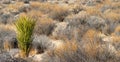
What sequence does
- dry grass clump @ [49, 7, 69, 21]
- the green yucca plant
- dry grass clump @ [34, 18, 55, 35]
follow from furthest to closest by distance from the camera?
dry grass clump @ [49, 7, 69, 21]
dry grass clump @ [34, 18, 55, 35]
the green yucca plant

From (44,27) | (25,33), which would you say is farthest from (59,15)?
(25,33)

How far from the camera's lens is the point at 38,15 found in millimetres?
16656

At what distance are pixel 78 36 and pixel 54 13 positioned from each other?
5.73m

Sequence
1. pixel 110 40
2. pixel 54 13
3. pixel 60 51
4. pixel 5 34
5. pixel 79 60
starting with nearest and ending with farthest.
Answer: pixel 79 60 < pixel 60 51 < pixel 110 40 < pixel 5 34 < pixel 54 13

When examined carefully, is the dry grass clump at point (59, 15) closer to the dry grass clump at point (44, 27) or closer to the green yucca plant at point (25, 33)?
the dry grass clump at point (44, 27)

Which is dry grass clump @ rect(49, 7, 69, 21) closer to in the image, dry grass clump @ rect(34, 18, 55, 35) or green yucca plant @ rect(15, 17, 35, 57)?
dry grass clump @ rect(34, 18, 55, 35)

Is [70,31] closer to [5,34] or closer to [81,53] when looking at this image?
[5,34]

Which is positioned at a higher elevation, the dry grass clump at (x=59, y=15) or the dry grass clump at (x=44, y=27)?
the dry grass clump at (x=44, y=27)

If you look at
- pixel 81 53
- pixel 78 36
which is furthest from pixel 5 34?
pixel 81 53

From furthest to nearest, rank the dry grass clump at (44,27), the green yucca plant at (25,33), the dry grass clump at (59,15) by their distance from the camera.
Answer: the dry grass clump at (59,15), the dry grass clump at (44,27), the green yucca plant at (25,33)

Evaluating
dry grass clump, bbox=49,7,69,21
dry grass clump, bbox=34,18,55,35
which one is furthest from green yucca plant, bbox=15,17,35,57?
dry grass clump, bbox=49,7,69,21

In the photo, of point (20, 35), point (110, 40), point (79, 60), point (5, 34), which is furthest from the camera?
point (5, 34)

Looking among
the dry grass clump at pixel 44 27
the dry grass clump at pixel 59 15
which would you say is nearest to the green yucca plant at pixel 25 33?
the dry grass clump at pixel 44 27

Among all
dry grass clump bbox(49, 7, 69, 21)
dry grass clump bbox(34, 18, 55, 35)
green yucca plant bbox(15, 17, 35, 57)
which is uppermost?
green yucca plant bbox(15, 17, 35, 57)
